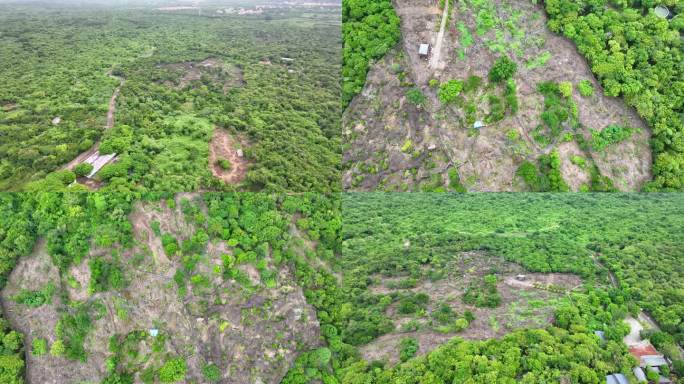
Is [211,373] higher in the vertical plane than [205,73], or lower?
lower

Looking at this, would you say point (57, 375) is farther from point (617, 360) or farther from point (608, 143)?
point (608, 143)

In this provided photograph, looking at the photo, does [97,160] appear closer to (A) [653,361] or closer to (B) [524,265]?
(B) [524,265]

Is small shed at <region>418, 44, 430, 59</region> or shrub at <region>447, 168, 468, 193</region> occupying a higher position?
small shed at <region>418, 44, 430, 59</region>

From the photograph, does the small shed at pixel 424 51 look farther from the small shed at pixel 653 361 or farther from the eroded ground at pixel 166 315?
the small shed at pixel 653 361

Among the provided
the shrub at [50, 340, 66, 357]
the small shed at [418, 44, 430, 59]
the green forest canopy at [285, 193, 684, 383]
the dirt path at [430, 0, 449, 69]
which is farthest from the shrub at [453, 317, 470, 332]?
the shrub at [50, 340, 66, 357]

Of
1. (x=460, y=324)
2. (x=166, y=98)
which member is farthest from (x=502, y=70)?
(x=166, y=98)

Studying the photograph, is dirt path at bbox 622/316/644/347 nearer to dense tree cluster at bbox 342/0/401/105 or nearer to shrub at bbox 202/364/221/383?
dense tree cluster at bbox 342/0/401/105
